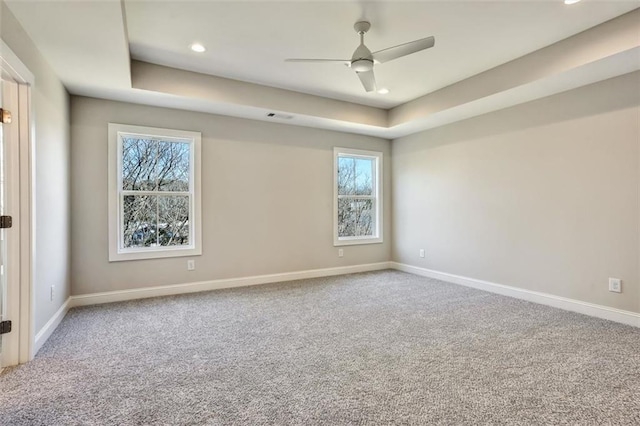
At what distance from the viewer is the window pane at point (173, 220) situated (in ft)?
14.3

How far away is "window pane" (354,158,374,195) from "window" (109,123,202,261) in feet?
8.99

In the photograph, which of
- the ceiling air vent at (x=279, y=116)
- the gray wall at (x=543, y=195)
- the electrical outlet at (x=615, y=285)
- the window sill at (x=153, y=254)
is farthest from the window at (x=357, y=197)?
the electrical outlet at (x=615, y=285)

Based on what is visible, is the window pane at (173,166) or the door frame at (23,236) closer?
the door frame at (23,236)

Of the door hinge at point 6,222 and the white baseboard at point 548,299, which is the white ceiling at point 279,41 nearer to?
the door hinge at point 6,222

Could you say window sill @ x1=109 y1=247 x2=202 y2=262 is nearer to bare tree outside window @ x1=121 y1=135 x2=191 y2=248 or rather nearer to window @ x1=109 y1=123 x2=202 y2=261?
window @ x1=109 y1=123 x2=202 y2=261

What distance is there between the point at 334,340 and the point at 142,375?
1.43 meters

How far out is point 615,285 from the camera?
332cm

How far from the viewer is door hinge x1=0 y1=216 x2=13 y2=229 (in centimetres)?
232

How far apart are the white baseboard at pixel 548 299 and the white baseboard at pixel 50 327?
15.7 ft

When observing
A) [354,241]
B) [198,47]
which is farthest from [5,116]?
[354,241]

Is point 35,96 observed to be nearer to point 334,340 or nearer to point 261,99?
point 261,99

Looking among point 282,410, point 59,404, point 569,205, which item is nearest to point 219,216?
point 59,404

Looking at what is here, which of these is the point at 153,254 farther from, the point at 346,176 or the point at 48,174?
the point at 346,176

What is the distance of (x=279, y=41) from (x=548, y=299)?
4073mm
